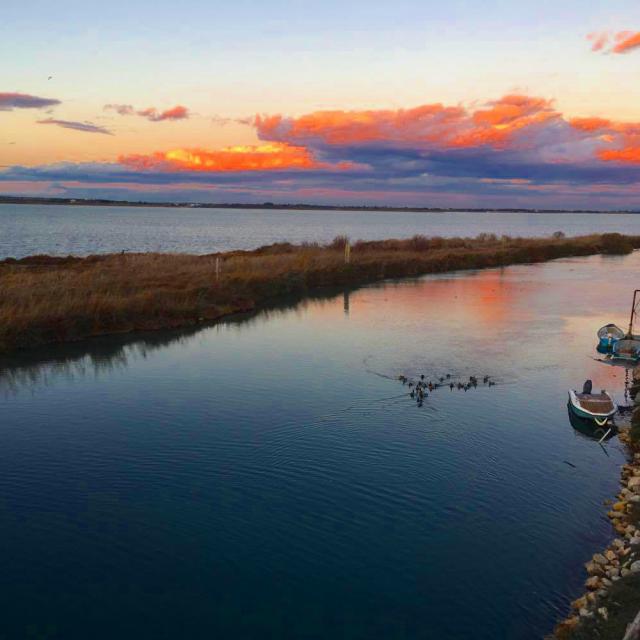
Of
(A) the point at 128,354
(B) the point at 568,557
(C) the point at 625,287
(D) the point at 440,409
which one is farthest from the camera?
(C) the point at 625,287

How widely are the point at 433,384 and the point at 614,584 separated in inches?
437

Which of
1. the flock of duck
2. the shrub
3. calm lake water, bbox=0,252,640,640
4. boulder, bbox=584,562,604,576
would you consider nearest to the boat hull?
calm lake water, bbox=0,252,640,640

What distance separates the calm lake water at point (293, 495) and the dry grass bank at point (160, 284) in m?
2.08

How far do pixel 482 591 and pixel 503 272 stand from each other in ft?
166

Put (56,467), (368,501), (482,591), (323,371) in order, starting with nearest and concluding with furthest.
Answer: (482,591) → (368,501) → (56,467) → (323,371)

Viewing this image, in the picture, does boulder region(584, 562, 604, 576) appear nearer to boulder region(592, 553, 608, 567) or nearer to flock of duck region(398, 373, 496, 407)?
boulder region(592, 553, 608, 567)

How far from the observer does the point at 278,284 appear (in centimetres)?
3994

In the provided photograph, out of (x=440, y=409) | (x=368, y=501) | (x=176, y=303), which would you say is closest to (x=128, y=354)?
(x=176, y=303)

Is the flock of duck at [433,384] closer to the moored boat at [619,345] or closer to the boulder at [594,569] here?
the moored boat at [619,345]

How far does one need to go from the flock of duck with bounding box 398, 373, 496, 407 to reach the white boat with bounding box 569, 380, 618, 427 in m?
3.08

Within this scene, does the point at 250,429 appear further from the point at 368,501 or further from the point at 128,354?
the point at 128,354

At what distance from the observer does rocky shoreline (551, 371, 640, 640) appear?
7984 millimetres

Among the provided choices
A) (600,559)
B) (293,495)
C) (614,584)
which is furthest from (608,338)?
(614,584)

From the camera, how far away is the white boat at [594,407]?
16.6m
